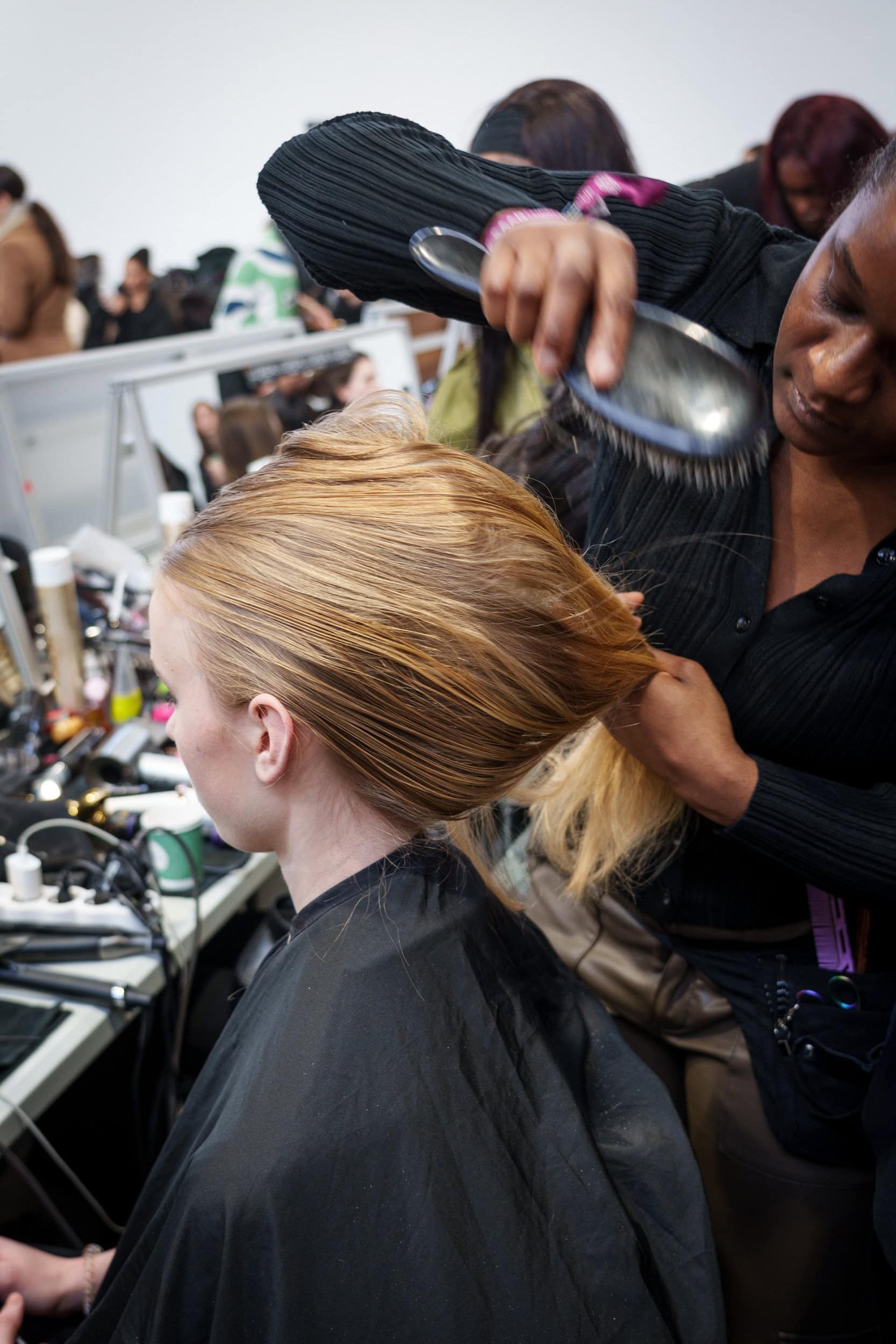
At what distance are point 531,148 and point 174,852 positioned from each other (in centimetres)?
117

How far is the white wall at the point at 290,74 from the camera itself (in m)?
Result: 2.76

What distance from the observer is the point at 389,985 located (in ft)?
2.55

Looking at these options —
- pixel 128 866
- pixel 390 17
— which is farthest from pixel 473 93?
pixel 128 866

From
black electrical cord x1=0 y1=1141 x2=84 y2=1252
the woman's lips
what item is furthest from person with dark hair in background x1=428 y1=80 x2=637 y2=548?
black electrical cord x1=0 y1=1141 x2=84 y2=1252

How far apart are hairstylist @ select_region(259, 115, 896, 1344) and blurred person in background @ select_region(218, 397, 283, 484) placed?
1.31 meters

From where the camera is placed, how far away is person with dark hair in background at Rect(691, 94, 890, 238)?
196cm

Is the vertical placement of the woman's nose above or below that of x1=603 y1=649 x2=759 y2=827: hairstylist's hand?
above

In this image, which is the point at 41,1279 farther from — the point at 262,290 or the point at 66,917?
the point at 262,290

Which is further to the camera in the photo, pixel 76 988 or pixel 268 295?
pixel 268 295

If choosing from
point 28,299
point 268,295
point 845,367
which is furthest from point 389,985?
point 268,295

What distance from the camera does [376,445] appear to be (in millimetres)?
810

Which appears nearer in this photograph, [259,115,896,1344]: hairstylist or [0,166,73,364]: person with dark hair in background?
[259,115,896,1344]: hairstylist

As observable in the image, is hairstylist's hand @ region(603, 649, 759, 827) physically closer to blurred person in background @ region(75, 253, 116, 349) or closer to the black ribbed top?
the black ribbed top

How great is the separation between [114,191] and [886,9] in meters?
2.37
